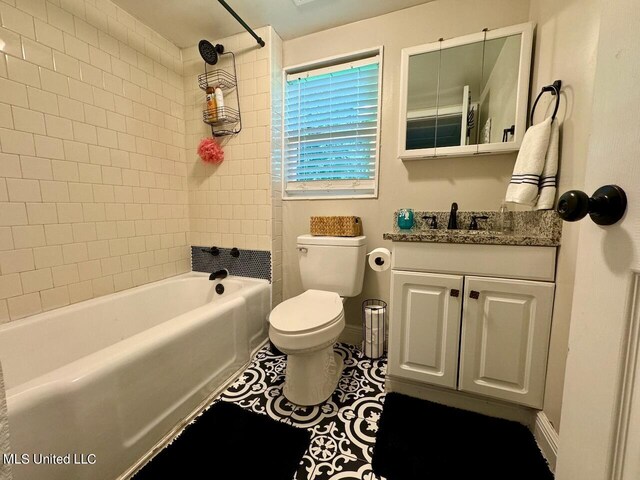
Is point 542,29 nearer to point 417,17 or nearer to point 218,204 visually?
point 417,17

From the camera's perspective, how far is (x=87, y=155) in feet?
4.90

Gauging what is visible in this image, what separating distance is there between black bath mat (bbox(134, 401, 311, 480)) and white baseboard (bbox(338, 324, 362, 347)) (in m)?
0.82

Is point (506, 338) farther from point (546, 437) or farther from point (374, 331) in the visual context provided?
point (374, 331)

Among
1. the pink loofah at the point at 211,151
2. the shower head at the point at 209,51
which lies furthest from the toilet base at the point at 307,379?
the shower head at the point at 209,51

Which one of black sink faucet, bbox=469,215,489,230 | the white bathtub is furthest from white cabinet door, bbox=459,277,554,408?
the white bathtub

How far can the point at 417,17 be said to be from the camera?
5.22 feet

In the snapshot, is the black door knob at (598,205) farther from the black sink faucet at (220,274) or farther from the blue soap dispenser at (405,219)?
the black sink faucet at (220,274)

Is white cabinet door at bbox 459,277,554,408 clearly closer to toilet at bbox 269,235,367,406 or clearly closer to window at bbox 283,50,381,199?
toilet at bbox 269,235,367,406

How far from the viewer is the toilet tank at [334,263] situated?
1.65 metres

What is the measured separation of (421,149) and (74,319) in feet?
7.11

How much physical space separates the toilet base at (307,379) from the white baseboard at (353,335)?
0.60 meters

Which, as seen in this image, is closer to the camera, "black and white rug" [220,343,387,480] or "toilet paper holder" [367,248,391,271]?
"black and white rug" [220,343,387,480]

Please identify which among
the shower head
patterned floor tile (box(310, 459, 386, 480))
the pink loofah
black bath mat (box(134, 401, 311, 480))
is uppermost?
the shower head

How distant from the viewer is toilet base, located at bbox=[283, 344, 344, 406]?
4.19 feet
